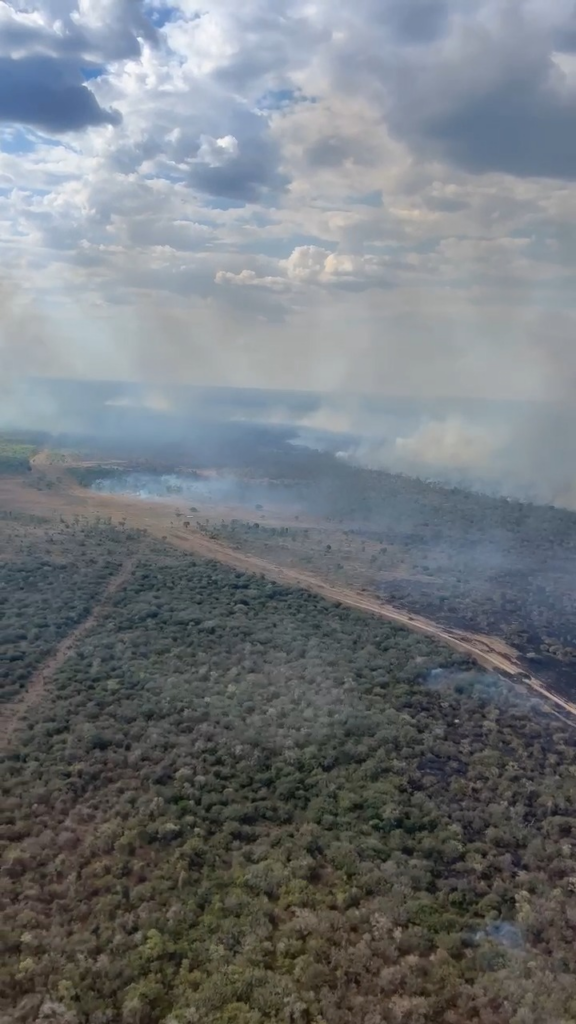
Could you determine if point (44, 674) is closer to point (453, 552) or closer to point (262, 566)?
point (262, 566)

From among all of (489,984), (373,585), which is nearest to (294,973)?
(489,984)

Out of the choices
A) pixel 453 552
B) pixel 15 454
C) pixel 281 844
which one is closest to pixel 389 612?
pixel 453 552

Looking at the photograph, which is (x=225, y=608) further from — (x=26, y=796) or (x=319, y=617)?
(x=26, y=796)

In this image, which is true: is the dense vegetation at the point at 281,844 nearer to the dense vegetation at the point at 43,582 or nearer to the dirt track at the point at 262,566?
the dense vegetation at the point at 43,582

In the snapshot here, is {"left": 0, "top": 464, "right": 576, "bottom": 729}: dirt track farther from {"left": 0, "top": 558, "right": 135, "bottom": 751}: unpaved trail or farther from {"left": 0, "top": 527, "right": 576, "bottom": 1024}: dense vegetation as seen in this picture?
{"left": 0, "top": 558, "right": 135, "bottom": 751}: unpaved trail

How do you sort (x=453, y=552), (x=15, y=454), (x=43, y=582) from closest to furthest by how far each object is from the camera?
1. (x=43, y=582)
2. (x=453, y=552)
3. (x=15, y=454)
